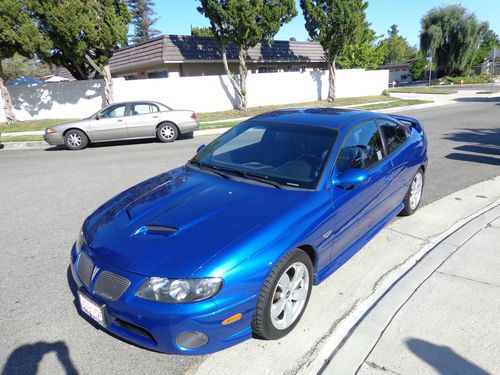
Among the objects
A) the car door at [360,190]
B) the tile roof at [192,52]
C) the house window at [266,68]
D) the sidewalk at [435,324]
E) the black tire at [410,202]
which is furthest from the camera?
the house window at [266,68]

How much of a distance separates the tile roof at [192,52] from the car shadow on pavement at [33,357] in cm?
1967

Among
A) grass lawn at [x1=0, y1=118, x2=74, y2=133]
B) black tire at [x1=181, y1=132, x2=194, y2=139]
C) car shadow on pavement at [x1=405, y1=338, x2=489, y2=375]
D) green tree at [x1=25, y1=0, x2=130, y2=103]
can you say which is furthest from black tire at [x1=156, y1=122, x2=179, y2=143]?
car shadow on pavement at [x1=405, y1=338, x2=489, y2=375]

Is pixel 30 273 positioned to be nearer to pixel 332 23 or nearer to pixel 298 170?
pixel 298 170

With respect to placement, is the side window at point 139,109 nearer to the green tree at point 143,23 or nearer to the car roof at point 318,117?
the car roof at point 318,117

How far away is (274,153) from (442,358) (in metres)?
2.06

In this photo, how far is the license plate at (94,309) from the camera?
235cm

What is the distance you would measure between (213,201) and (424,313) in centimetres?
186

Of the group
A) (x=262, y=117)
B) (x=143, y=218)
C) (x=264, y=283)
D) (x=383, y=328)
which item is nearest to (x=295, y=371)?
(x=264, y=283)

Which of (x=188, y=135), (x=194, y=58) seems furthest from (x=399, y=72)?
(x=188, y=135)

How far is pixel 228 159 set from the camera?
3.62 metres

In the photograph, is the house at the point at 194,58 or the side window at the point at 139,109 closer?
the side window at the point at 139,109

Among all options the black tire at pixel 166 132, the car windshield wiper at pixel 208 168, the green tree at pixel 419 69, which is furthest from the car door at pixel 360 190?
the green tree at pixel 419 69

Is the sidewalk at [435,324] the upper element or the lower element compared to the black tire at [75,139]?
lower

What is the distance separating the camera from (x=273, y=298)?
250 cm
